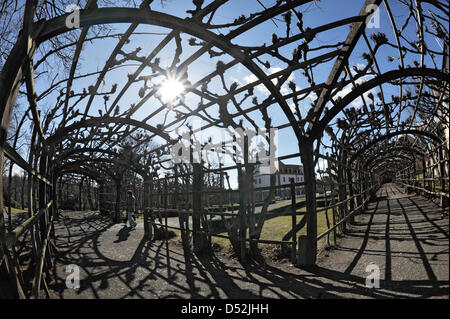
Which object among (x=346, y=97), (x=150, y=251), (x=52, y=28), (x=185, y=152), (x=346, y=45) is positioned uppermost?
(x=346, y=45)

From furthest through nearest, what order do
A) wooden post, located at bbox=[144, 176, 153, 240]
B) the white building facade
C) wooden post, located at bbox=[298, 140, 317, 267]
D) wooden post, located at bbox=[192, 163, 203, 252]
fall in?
wooden post, located at bbox=[144, 176, 153, 240] < wooden post, located at bbox=[192, 163, 203, 252] < the white building facade < wooden post, located at bbox=[298, 140, 317, 267]

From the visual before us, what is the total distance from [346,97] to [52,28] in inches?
161

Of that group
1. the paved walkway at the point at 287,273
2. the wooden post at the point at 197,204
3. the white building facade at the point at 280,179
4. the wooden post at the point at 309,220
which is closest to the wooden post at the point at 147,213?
the paved walkway at the point at 287,273

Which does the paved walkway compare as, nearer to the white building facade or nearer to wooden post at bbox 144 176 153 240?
the white building facade

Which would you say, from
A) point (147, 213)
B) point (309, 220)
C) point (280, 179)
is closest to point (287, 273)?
point (309, 220)

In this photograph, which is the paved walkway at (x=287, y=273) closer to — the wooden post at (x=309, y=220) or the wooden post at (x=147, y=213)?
the wooden post at (x=309, y=220)

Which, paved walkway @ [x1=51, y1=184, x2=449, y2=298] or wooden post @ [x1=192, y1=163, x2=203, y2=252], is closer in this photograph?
paved walkway @ [x1=51, y1=184, x2=449, y2=298]

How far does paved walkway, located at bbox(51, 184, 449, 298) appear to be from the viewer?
10.0 ft

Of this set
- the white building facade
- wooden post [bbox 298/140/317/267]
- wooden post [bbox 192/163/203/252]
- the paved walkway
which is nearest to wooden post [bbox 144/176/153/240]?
the paved walkway

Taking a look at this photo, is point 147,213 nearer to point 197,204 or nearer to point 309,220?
point 197,204

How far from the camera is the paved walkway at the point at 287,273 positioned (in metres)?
3.06

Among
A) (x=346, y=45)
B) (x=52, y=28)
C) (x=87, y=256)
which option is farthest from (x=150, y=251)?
(x=346, y=45)
